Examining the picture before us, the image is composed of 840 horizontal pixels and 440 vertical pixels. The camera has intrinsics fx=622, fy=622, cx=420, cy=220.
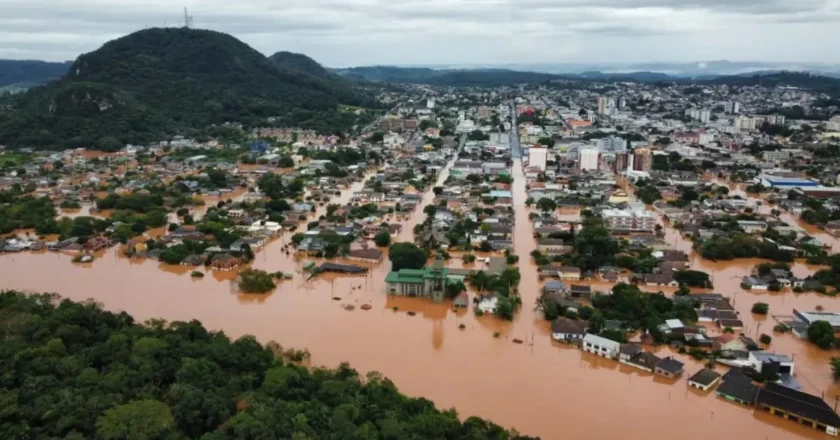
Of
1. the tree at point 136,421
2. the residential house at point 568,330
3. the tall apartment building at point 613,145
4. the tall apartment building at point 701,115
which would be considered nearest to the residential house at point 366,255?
the residential house at point 568,330

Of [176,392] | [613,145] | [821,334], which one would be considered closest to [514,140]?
[613,145]

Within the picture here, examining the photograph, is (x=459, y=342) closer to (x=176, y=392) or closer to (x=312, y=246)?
(x=176, y=392)

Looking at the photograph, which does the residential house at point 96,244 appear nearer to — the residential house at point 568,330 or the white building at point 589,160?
the residential house at point 568,330

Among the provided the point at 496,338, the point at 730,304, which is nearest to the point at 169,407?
the point at 496,338

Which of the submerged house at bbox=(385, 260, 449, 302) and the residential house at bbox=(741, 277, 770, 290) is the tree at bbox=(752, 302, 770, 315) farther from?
the submerged house at bbox=(385, 260, 449, 302)

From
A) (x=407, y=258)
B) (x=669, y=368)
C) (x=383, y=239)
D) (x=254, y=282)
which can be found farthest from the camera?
(x=383, y=239)

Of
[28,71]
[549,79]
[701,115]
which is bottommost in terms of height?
[701,115]
